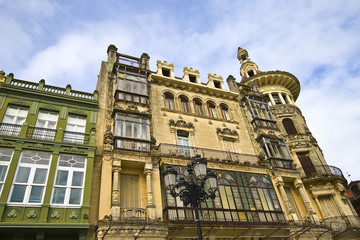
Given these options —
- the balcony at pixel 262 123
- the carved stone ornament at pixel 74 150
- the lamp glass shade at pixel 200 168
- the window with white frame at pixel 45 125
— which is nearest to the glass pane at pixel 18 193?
the carved stone ornament at pixel 74 150

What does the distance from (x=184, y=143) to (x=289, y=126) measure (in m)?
11.3

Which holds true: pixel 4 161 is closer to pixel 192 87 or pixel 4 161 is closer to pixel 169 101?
pixel 169 101

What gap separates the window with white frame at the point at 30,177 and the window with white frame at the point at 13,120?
63.9 inches

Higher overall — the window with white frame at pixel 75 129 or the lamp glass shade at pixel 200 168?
the window with white frame at pixel 75 129

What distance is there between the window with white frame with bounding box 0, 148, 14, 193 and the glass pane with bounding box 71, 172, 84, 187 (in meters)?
2.80

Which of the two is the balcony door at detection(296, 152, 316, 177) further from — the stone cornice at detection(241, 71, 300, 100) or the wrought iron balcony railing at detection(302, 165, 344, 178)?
the stone cornice at detection(241, 71, 300, 100)

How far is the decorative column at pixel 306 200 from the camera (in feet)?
54.5

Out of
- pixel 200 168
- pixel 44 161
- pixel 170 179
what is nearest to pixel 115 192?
pixel 44 161

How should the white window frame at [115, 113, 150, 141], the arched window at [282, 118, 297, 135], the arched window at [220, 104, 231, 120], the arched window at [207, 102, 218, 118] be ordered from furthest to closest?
the arched window at [282, 118, 297, 135]
the arched window at [220, 104, 231, 120]
the arched window at [207, 102, 218, 118]
the white window frame at [115, 113, 150, 141]

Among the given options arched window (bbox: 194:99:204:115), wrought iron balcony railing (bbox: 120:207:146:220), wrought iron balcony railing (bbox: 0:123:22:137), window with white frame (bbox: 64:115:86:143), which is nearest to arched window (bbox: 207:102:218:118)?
arched window (bbox: 194:99:204:115)

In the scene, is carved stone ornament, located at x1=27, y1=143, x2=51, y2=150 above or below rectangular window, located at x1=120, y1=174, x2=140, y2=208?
above

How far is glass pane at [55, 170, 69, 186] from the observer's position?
12148 millimetres

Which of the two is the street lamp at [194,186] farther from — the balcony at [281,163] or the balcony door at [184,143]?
the balcony at [281,163]

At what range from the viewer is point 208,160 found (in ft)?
53.5
